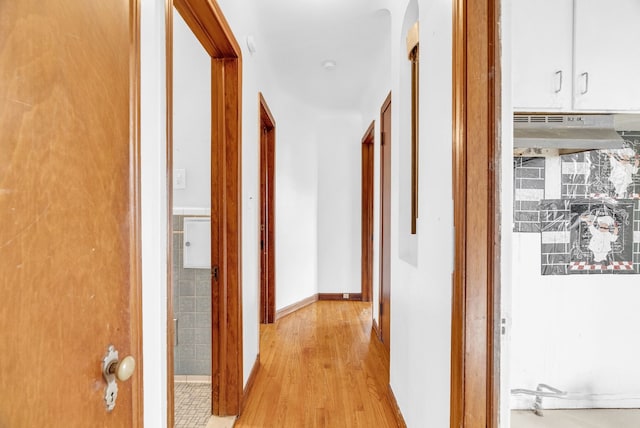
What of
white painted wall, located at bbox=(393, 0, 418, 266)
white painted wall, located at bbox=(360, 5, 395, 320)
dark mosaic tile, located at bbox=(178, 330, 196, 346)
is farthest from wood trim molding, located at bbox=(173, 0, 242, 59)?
dark mosaic tile, located at bbox=(178, 330, 196, 346)

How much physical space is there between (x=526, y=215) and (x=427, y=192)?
849 millimetres

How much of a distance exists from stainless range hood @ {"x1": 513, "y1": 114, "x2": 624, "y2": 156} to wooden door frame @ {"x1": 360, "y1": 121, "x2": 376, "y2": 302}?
2.65 meters

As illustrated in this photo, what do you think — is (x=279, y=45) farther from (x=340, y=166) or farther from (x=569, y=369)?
(x=569, y=369)

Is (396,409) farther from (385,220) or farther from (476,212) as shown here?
(385,220)

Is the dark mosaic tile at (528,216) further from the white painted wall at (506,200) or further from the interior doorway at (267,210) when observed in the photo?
the interior doorway at (267,210)

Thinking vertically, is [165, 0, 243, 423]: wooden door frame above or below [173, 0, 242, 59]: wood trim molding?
below

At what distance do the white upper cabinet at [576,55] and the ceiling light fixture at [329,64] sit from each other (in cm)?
172

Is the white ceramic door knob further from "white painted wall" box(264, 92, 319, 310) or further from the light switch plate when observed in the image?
"white painted wall" box(264, 92, 319, 310)

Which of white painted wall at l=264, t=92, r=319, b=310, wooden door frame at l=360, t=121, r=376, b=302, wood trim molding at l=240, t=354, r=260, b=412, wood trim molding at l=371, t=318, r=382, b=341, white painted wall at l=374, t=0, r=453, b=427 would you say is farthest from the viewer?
wooden door frame at l=360, t=121, r=376, b=302

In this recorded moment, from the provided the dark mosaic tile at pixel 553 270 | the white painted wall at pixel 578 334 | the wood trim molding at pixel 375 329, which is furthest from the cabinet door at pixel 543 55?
the wood trim molding at pixel 375 329

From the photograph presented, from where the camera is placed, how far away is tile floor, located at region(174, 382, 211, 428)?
1.86 m

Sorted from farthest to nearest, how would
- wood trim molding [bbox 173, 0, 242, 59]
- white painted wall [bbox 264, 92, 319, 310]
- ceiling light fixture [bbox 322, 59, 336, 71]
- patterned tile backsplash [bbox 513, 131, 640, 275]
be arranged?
1. white painted wall [bbox 264, 92, 319, 310]
2. ceiling light fixture [bbox 322, 59, 336, 71]
3. patterned tile backsplash [bbox 513, 131, 640, 275]
4. wood trim molding [bbox 173, 0, 242, 59]

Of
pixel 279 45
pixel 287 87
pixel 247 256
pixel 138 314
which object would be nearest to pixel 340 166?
pixel 287 87

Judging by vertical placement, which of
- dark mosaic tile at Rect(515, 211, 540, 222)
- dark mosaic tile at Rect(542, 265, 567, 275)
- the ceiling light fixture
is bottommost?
dark mosaic tile at Rect(542, 265, 567, 275)
